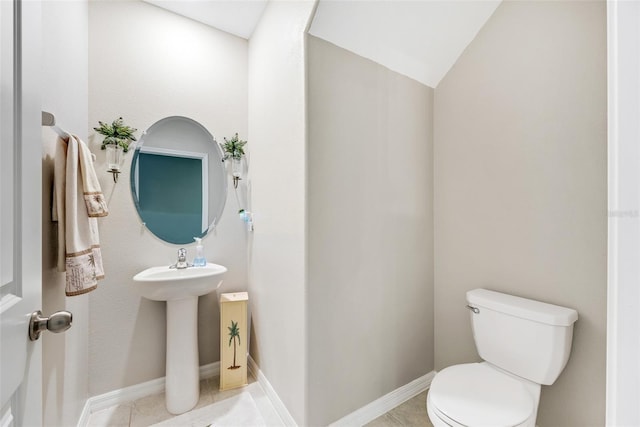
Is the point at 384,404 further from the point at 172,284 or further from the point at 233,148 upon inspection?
the point at 233,148

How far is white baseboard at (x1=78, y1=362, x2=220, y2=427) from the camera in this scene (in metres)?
1.57

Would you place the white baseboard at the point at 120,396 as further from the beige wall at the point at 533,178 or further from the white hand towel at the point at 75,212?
the beige wall at the point at 533,178

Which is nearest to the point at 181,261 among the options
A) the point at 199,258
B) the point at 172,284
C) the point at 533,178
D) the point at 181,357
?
the point at 199,258

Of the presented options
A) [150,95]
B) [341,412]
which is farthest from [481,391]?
[150,95]

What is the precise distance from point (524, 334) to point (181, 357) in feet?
6.14

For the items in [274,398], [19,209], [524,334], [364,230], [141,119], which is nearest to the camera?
[19,209]

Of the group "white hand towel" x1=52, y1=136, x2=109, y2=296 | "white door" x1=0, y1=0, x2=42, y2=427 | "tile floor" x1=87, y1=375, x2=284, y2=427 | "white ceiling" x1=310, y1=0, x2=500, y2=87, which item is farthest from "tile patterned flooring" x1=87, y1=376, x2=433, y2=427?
"white ceiling" x1=310, y1=0, x2=500, y2=87

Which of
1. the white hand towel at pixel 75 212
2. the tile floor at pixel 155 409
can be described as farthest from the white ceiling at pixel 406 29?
the tile floor at pixel 155 409

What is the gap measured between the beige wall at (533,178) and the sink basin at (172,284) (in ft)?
4.96

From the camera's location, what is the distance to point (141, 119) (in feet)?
5.82

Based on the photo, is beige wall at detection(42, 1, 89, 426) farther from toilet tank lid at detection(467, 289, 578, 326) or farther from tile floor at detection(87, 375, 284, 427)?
toilet tank lid at detection(467, 289, 578, 326)

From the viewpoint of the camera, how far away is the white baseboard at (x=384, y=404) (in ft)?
4.80

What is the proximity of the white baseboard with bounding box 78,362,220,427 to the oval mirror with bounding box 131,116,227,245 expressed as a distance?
0.94m
